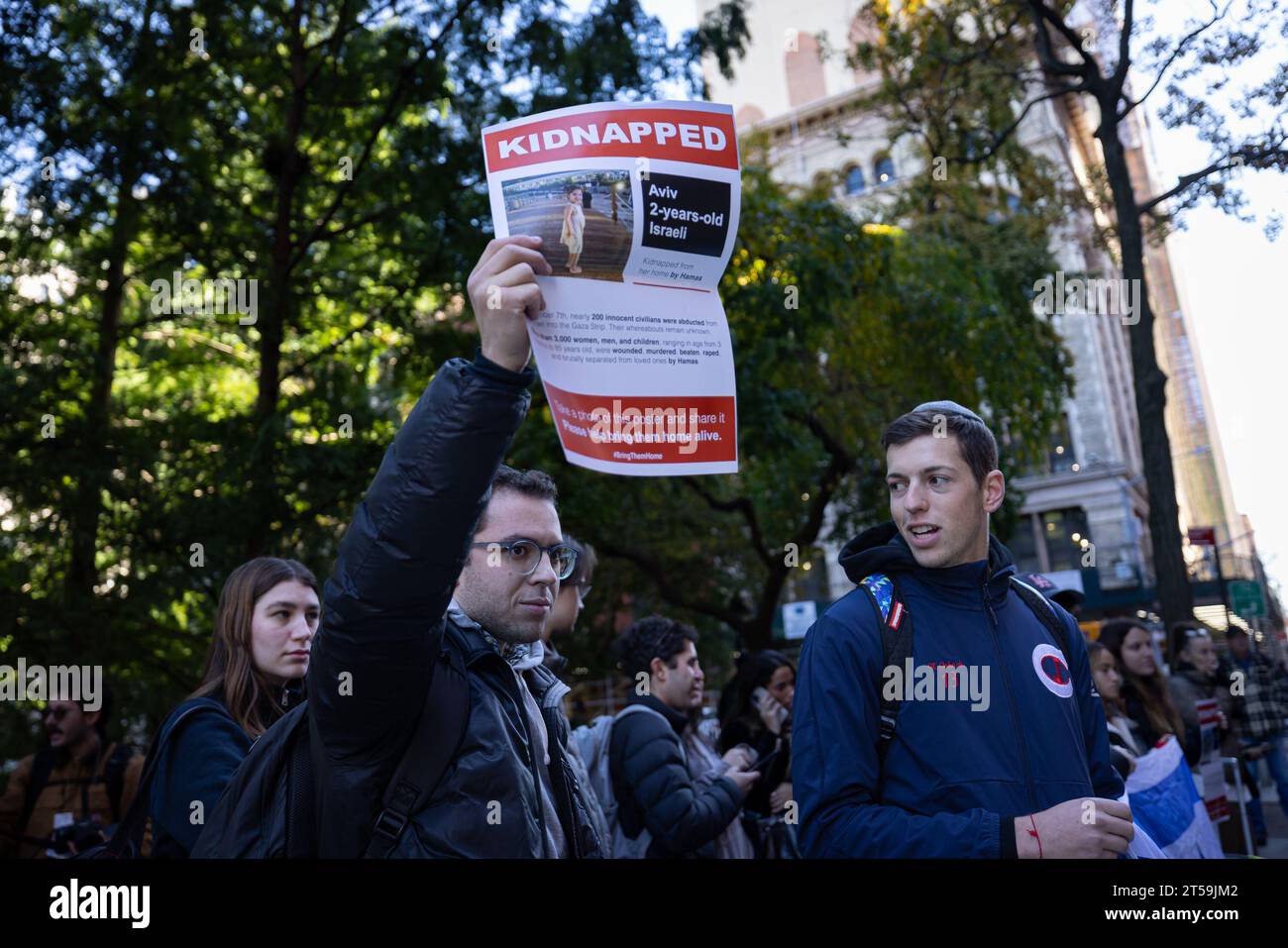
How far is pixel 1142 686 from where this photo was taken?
615 centimetres

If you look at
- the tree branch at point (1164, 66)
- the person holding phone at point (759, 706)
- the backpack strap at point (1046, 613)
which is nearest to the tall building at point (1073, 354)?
the tree branch at point (1164, 66)

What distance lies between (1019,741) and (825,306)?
1061cm

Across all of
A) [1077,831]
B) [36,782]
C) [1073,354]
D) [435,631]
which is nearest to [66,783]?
[36,782]

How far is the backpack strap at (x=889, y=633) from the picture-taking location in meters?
2.53

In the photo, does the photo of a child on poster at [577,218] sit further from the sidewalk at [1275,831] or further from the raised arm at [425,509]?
the sidewalk at [1275,831]

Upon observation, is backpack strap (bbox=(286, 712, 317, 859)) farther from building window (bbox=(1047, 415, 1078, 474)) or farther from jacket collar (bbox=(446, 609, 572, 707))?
building window (bbox=(1047, 415, 1078, 474))

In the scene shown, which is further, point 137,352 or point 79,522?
point 137,352

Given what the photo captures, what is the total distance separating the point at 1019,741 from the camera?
8.25 feet

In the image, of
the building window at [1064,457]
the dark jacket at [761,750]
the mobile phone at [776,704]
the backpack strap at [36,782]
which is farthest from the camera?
the building window at [1064,457]

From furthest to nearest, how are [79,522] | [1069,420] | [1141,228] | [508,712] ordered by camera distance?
[1069,420], [1141,228], [79,522], [508,712]

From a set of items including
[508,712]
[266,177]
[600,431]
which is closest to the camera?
[600,431]

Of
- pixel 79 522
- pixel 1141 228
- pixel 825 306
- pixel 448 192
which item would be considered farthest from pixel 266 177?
pixel 1141 228

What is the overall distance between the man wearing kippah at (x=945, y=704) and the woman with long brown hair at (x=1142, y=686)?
3.59 m

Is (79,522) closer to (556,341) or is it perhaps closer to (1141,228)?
(556,341)
